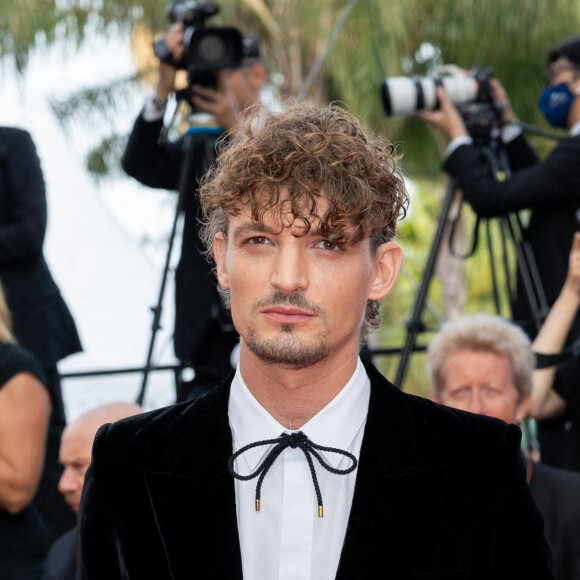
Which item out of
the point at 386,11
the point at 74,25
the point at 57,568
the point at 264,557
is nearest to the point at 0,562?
the point at 57,568

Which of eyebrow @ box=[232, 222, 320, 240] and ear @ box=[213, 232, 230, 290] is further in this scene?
ear @ box=[213, 232, 230, 290]

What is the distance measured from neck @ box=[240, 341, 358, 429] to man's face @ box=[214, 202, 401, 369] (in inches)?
1.3

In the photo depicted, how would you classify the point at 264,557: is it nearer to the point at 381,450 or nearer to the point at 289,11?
the point at 381,450

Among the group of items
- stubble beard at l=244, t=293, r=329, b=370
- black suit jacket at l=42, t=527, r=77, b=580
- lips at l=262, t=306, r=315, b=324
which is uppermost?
lips at l=262, t=306, r=315, b=324

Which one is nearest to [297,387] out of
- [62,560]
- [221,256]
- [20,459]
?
[221,256]

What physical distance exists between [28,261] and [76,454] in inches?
37.4

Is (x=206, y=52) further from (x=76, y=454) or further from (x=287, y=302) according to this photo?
(x=287, y=302)

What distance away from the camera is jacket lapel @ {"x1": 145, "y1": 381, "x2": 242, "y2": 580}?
156cm

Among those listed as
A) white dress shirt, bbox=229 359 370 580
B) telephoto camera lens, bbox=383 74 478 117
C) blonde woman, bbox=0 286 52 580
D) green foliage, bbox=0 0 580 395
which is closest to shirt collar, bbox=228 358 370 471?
white dress shirt, bbox=229 359 370 580

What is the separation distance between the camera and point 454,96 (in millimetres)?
3998

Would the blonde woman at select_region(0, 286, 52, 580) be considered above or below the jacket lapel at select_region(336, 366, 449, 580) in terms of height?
below

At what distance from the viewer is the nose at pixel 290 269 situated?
155 centimetres

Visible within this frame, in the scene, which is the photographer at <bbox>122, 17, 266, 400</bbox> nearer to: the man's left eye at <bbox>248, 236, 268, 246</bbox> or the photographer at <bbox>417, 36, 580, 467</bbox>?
the photographer at <bbox>417, 36, 580, 467</bbox>

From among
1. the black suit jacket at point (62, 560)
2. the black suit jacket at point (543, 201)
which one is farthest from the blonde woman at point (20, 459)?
the black suit jacket at point (543, 201)
